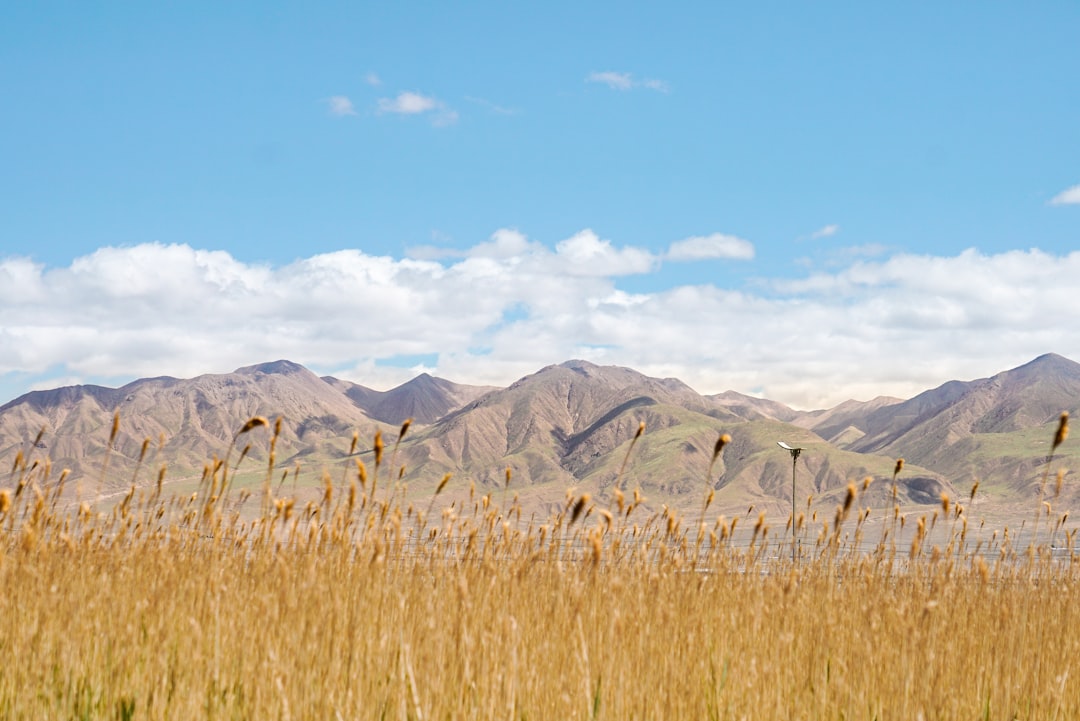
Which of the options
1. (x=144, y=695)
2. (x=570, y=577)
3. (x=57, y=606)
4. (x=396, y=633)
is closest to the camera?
(x=144, y=695)

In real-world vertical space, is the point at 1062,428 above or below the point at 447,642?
above

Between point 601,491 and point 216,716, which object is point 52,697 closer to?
point 216,716

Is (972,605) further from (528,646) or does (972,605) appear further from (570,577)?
(528,646)

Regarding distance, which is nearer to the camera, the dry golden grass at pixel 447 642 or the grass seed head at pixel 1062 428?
the grass seed head at pixel 1062 428

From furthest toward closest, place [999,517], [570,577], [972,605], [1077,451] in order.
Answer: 1. [1077,451]
2. [999,517]
3. [972,605]
4. [570,577]

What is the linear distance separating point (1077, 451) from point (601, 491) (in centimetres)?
8728

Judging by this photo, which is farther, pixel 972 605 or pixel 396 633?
pixel 972 605

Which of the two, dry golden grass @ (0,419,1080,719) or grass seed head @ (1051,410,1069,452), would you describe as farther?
dry golden grass @ (0,419,1080,719)

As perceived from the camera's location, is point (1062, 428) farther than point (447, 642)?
No

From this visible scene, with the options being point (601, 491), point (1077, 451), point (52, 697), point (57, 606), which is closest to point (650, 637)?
point (52, 697)

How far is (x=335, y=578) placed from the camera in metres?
5.64

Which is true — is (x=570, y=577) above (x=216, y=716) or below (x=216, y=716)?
above

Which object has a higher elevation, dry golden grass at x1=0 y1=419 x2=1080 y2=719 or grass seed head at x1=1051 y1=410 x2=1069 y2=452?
grass seed head at x1=1051 y1=410 x2=1069 y2=452

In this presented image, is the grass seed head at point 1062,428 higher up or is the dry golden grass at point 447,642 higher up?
the grass seed head at point 1062,428
